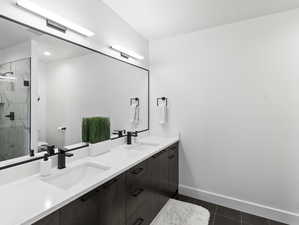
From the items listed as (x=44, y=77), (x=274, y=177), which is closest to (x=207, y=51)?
(x=274, y=177)

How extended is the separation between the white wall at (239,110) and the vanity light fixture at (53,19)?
1.46m

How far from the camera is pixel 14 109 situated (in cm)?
120

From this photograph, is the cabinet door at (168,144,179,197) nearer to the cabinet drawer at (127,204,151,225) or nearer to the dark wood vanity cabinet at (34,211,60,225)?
the cabinet drawer at (127,204,151,225)

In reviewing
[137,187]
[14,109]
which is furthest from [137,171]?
[14,109]

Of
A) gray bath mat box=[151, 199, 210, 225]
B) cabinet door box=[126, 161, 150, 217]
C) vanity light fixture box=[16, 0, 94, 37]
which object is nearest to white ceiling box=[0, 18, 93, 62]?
vanity light fixture box=[16, 0, 94, 37]

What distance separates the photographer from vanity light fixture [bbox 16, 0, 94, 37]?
1158mm

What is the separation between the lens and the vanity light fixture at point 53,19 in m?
→ 1.16

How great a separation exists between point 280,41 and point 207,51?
0.84 meters

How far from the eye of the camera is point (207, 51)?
7.80 feet

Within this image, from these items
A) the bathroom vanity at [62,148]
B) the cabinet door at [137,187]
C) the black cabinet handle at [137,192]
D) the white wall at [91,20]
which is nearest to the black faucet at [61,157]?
the bathroom vanity at [62,148]

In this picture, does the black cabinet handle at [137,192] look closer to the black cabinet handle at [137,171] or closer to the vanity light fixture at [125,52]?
the black cabinet handle at [137,171]

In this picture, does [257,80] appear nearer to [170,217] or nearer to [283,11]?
[283,11]

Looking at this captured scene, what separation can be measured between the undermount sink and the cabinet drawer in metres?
0.51

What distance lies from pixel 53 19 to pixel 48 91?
1.93 feet
